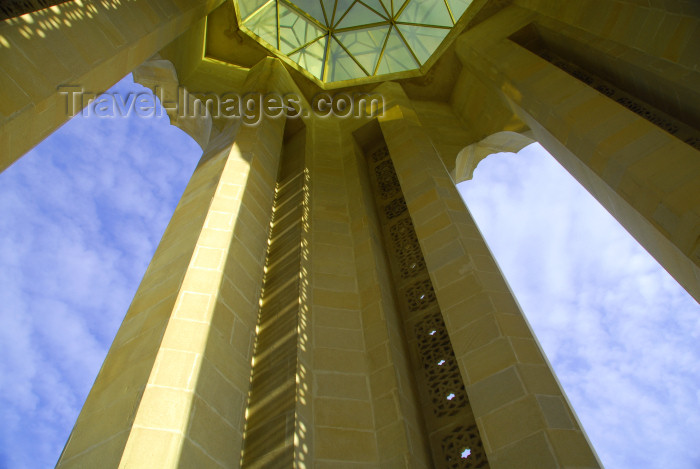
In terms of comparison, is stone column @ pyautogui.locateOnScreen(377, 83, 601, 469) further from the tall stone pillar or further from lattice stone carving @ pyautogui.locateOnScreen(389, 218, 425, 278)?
the tall stone pillar

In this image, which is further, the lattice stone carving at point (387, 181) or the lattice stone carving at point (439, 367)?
the lattice stone carving at point (387, 181)

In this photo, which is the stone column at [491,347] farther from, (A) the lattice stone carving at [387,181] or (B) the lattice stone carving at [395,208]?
(A) the lattice stone carving at [387,181]

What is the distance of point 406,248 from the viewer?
827cm

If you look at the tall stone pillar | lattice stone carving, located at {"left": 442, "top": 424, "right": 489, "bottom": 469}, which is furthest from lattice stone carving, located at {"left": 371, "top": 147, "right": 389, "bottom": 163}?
lattice stone carving, located at {"left": 442, "top": 424, "right": 489, "bottom": 469}

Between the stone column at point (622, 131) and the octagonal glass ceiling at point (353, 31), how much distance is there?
3.48 m

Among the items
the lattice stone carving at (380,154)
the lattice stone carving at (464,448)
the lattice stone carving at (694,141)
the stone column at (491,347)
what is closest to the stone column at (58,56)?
the stone column at (491,347)

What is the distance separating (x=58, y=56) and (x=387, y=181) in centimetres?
621

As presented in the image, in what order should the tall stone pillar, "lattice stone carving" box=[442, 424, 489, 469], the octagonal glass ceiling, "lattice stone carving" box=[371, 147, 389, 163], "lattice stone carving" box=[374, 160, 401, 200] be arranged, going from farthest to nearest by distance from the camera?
the octagonal glass ceiling → "lattice stone carving" box=[371, 147, 389, 163] → "lattice stone carving" box=[374, 160, 401, 200] → "lattice stone carving" box=[442, 424, 489, 469] → the tall stone pillar

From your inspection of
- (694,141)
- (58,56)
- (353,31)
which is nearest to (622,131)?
(694,141)

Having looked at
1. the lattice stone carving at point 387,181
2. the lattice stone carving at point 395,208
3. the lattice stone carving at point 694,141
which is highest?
the lattice stone carving at point 387,181

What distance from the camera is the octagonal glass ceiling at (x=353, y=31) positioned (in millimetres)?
13898

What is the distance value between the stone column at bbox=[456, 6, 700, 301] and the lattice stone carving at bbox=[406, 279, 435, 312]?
259 centimetres

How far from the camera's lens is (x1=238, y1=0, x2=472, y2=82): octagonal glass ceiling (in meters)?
13.9

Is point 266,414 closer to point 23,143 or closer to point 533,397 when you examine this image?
point 533,397
